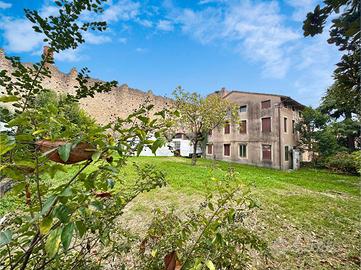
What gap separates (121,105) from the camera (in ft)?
79.6

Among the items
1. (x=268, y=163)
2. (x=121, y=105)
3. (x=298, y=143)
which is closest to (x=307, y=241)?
(x=268, y=163)

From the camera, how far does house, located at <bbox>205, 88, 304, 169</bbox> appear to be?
16.5 metres

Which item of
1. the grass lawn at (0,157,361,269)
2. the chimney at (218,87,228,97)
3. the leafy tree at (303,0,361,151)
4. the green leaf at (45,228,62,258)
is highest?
the chimney at (218,87,228,97)

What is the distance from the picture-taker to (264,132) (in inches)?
688

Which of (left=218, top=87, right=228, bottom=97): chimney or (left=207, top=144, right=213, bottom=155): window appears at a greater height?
(left=218, top=87, right=228, bottom=97): chimney

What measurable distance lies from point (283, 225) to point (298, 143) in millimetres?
15641

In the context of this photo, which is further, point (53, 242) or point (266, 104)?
point (266, 104)

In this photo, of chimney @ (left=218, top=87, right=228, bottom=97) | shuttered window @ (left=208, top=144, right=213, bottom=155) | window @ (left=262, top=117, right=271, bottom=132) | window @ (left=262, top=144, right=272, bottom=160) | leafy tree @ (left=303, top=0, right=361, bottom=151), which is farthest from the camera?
chimney @ (left=218, top=87, right=228, bottom=97)

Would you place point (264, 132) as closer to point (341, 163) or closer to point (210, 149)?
point (341, 163)

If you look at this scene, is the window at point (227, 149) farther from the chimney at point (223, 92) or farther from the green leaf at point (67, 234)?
the green leaf at point (67, 234)

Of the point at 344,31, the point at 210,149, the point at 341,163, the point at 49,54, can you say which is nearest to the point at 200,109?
the point at 210,149

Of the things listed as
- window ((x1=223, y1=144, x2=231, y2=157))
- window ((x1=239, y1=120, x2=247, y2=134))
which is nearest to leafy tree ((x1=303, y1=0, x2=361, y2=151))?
window ((x1=239, y1=120, x2=247, y2=134))

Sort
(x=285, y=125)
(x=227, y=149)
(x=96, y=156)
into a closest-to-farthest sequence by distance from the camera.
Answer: (x=96, y=156) < (x=285, y=125) < (x=227, y=149)

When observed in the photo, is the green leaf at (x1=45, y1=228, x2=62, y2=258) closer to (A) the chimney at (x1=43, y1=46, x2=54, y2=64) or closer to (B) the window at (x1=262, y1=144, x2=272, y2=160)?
(A) the chimney at (x1=43, y1=46, x2=54, y2=64)
